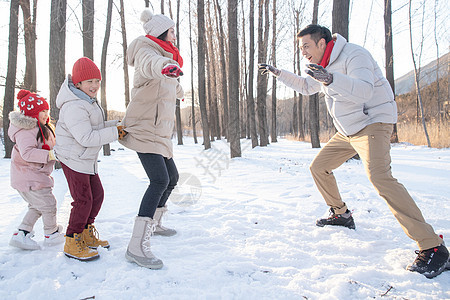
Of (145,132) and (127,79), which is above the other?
(127,79)

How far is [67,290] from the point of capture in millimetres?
1736

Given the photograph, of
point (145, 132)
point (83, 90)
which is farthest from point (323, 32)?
point (83, 90)

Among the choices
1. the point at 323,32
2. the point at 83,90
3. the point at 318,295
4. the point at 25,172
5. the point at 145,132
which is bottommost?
Answer: the point at 318,295

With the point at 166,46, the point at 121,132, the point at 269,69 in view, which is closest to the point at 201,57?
the point at 269,69

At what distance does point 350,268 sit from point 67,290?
6.52 feet

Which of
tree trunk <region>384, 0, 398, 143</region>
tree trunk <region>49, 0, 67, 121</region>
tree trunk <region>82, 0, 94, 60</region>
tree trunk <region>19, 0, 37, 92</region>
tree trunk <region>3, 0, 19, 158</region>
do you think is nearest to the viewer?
tree trunk <region>49, 0, 67, 121</region>

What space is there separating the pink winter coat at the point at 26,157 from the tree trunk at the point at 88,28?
23.1 feet

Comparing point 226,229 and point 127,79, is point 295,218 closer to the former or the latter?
point 226,229

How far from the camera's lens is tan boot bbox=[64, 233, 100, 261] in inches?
84.3

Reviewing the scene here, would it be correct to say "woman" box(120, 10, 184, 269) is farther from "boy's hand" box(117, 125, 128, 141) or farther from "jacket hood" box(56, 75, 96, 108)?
"jacket hood" box(56, 75, 96, 108)

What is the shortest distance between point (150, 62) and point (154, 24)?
1.61 ft

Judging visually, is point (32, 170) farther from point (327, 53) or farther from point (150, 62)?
point (327, 53)

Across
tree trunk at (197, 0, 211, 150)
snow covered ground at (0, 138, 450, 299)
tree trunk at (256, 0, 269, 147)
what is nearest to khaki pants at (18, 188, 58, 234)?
snow covered ground at (0, 138, 450, 299)

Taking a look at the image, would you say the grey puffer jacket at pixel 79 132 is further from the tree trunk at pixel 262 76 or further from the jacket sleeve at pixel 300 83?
the tree trunk at pixel 262 76
